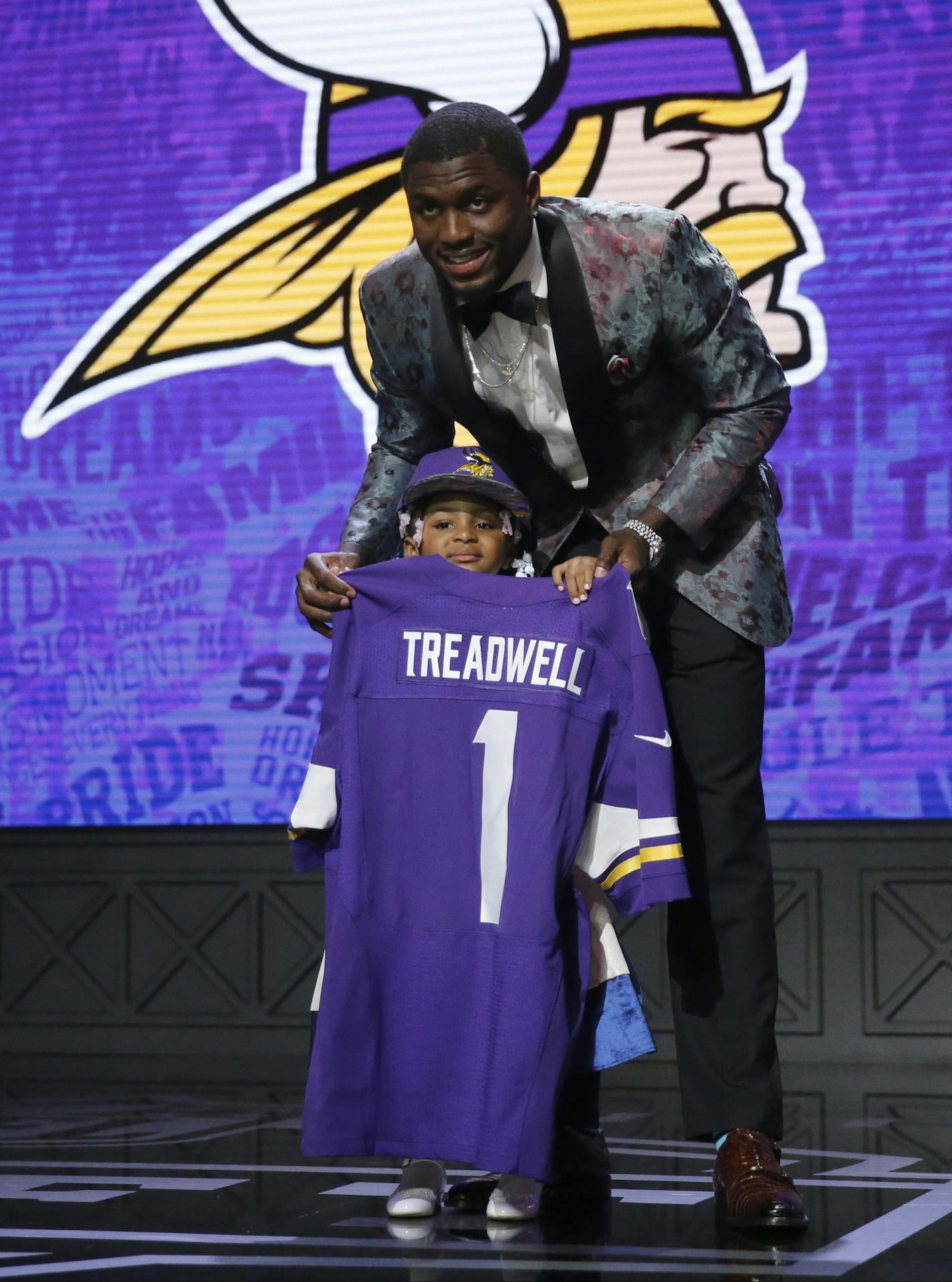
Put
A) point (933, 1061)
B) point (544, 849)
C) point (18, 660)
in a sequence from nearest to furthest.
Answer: point (544, 849), point (933, 1061), point (18, 660)

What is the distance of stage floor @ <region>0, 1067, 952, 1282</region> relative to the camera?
156cm

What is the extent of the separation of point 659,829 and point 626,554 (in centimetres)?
31

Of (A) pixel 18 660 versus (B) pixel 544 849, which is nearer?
(B) pixel 544 849

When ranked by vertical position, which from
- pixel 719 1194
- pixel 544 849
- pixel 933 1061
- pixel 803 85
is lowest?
pixel 933 1061

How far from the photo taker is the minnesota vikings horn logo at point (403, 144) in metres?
3.59

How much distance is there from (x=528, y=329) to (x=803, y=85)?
1963 mm

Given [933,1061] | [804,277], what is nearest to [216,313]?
[804,277]

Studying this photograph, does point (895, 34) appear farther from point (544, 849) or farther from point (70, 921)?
point (70, 921)

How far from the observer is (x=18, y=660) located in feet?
12.4

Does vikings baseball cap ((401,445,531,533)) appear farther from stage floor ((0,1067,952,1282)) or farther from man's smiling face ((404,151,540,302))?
stage floor ((0,1067,952,1282))

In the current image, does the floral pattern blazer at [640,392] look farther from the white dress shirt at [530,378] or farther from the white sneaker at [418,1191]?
the white sneaker at [418,1191]

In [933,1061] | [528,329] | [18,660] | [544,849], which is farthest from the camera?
[18,660]

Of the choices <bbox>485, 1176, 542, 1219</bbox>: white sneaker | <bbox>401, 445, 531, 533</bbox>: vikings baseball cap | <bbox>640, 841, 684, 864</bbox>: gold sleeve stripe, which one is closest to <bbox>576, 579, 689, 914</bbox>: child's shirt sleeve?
<bbox>640, 841, 684, 864</bbox>: gold sleeve stripe

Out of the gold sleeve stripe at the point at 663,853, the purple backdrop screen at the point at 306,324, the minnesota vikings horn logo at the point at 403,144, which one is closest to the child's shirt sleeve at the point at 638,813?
the gold sleeve stripe at the point at 663,853
